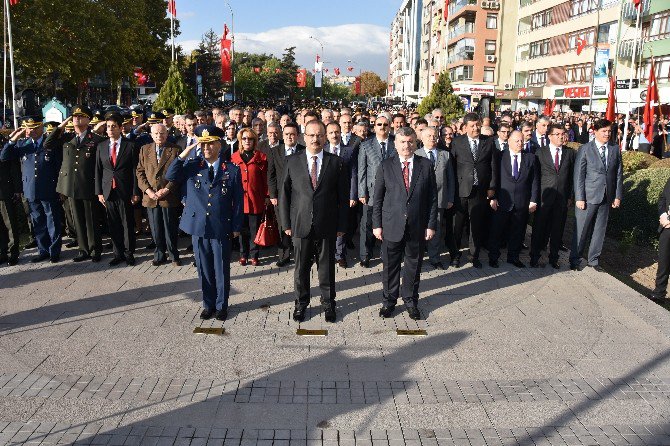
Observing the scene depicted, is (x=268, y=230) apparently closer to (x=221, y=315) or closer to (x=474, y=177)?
(x=221, y=315)

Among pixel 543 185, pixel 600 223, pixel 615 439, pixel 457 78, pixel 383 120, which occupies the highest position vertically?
pixel 457 78

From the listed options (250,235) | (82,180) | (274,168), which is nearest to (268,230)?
(250,235)

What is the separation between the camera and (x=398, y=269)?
22.2 feet

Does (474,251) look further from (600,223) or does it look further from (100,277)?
(100,277)

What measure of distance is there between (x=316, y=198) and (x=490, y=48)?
60.8 meters

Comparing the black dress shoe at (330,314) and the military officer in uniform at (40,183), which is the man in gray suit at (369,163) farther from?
the military officer in uniform at (40,183)

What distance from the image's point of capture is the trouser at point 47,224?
28.1ft

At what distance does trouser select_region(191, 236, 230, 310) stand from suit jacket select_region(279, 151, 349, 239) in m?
0.78

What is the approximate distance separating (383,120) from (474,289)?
2.86 meters

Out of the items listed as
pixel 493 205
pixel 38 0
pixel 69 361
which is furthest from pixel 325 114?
pixel 38 0

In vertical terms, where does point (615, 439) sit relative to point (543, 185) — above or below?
below

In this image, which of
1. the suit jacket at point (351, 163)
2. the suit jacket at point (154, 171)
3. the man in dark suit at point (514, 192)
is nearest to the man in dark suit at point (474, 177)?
the man in dark suit at point (514, 192)

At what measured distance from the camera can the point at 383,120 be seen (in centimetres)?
862

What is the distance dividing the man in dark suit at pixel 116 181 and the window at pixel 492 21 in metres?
59.3
